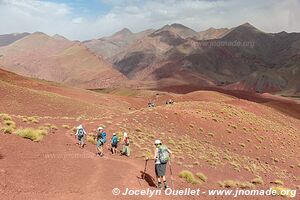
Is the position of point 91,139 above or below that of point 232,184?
above

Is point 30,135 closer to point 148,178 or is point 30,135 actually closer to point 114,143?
point 114,143

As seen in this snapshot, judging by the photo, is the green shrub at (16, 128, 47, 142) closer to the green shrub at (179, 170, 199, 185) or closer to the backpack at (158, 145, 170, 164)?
the green shrub at (179, 170, 199, 185)

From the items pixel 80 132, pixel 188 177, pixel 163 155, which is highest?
pixel 163 155

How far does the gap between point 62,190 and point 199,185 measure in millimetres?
7983

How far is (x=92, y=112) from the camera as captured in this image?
57219 millimetres

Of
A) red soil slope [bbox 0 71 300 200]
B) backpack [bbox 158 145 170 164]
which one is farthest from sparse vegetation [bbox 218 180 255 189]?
backpack [bbox 158 145 170 164]

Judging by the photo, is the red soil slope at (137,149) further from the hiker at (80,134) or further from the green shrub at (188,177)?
the hiker at (80,134)

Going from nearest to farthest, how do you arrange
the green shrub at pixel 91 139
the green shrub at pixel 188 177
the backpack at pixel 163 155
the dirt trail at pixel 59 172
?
the dirt trail at pixel 59 172
the backpack at pixel 163 155
the green shrub at pixel 188 177
the green shrub at pixel 91 139

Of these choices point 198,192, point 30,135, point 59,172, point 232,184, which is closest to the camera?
point 59,172

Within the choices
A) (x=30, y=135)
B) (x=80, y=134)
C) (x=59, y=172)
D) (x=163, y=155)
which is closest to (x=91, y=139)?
(x=80, y=134)

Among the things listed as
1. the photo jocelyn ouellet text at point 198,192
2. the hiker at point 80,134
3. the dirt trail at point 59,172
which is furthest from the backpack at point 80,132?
the photo jocelyn ouellet text at point 198,192

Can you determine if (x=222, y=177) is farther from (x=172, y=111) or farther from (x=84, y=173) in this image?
(x=172, y=111)

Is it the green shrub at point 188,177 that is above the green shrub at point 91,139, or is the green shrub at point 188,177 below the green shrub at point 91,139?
below

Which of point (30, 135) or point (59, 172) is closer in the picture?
point (59, 172)
